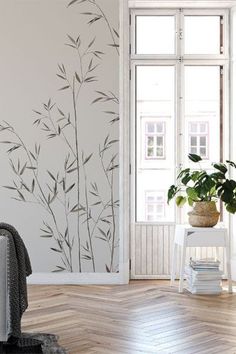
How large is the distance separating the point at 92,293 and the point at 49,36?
2.32 m

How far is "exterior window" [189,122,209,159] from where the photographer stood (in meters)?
6.29

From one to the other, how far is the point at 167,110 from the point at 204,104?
363mm

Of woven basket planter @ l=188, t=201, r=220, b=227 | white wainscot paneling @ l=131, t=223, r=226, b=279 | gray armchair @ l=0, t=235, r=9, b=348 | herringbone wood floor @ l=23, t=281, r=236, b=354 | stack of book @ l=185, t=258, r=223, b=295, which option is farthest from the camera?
white wainscot paneling @ l=131, t=223, r=226, b=279

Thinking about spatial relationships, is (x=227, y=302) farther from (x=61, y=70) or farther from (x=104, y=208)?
(x=61, y=70)

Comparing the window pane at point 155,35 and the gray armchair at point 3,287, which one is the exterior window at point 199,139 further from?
the gray armchair at point 3,287

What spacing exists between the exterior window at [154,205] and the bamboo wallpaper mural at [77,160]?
47cm

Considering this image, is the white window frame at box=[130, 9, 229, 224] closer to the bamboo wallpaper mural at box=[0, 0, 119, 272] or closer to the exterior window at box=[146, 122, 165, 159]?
the exterior window at box=[146, 122, 165, 159]

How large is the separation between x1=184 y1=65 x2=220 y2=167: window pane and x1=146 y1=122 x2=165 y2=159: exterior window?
0.79ft

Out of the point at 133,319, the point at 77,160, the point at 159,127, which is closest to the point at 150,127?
the point at 159,127

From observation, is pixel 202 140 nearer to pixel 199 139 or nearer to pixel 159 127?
pixel 199 139

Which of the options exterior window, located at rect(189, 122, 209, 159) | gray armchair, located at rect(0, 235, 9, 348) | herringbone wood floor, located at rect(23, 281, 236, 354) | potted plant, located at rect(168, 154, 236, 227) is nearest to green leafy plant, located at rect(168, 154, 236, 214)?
potted plant, located at rect(168, 154, 236, 227)

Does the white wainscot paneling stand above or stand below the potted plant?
below

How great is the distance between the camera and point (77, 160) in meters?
5.89

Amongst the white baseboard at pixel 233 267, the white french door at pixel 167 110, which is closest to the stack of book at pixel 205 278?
the white baseboard at pixel 233 267
